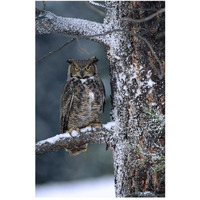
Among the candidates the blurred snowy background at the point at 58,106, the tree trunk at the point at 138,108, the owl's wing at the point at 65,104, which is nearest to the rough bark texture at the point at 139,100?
the tree trunk at the point at 138,108

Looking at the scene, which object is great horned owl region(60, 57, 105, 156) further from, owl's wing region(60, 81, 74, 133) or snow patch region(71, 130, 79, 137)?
snow patch region(71, 130, 79, 137)

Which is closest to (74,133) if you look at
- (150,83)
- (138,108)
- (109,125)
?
(109,125)

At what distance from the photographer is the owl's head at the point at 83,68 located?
6.98 ft

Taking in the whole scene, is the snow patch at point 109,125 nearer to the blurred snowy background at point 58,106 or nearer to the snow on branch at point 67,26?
the blurred snowy background at point 58,106

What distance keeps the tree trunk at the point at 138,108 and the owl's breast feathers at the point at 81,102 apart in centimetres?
37

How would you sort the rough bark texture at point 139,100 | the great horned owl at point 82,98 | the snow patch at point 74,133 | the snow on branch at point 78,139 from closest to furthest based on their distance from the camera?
the rough bark texture at point 139,100
the snow on branch at point 78,139
the snow patch at point 74,133
the great horned owl at point 82,98

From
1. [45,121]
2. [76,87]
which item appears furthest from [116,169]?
[45,121]

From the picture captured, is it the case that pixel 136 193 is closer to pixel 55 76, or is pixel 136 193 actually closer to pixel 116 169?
pixel 116 169

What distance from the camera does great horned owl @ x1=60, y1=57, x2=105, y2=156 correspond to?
2102mm

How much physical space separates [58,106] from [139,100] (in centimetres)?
96

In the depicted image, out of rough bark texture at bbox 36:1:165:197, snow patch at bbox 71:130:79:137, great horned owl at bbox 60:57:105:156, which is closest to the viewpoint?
rough bark texture at bbox 36:1:165:197

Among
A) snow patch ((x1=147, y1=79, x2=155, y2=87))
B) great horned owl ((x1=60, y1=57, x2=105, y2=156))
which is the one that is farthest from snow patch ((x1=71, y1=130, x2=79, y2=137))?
snow patch ((x1=147, y1=79, x2=155, y2=87))

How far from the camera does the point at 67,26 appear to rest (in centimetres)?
184
